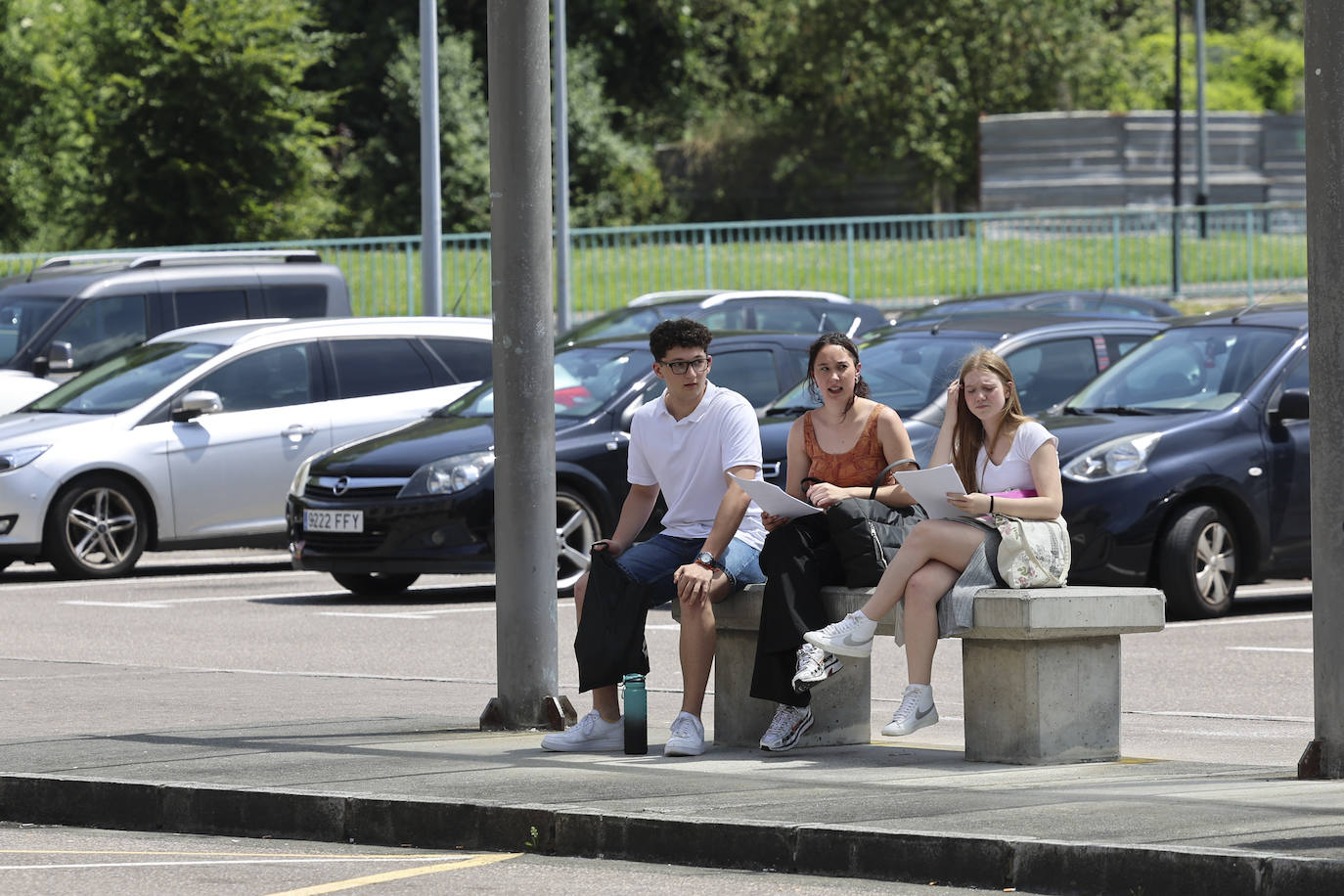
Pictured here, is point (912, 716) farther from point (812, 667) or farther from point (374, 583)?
point (374, 583)

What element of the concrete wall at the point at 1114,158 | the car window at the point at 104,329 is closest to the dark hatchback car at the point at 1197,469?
the car window at the point at 104,329

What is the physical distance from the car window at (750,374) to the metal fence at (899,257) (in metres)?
14.5

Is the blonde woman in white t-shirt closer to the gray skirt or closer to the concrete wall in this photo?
the gray skirt

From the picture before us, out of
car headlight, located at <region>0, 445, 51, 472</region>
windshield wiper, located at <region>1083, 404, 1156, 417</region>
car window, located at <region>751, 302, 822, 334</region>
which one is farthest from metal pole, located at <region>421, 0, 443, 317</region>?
windshield wiper, located at <region>1083, 404, 1156, 417</region>

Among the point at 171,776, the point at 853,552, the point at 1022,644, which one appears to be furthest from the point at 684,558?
the point at 171,776

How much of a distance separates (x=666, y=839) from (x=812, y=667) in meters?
1.39

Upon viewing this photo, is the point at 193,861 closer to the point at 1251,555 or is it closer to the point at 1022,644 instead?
the point at 1022,644

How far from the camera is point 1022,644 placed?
7.68m

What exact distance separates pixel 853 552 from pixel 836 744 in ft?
2.46

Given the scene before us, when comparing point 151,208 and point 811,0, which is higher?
point 811,0

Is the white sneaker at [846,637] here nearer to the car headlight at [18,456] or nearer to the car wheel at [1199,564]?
the car wheel at [1199,564]

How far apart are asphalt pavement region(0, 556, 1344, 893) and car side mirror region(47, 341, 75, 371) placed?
29.7 feet

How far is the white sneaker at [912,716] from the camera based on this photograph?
7.89m

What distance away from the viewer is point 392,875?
6.53 metres
